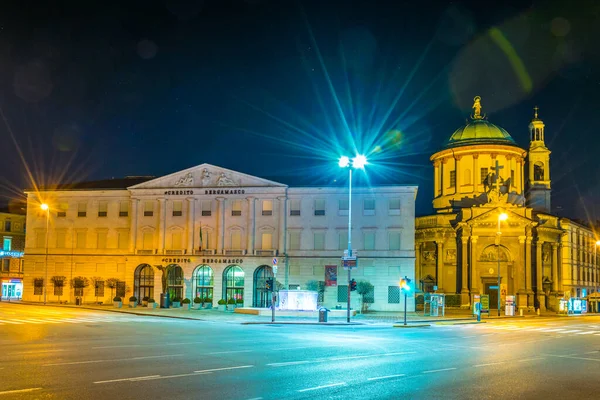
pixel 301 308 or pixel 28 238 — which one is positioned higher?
pixel 28 238

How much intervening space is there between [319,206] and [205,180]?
12.6m

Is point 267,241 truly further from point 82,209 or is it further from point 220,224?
point 82,209

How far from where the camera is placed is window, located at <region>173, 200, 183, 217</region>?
71375 millimetres

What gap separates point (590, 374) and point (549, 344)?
35.8 feet

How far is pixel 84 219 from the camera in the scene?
73.3 m

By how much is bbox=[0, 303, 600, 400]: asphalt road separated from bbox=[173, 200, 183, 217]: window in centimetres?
3924

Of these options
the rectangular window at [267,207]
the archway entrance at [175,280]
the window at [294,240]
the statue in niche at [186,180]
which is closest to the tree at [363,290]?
the window at [294,240]

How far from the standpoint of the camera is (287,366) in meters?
19.5

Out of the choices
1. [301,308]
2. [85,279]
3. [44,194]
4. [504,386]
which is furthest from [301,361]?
[44,194]

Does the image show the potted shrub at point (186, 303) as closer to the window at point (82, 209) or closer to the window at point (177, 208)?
the window at point (177, 208)

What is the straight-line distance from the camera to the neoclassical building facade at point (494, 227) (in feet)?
248

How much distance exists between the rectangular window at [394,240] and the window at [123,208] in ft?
94.0

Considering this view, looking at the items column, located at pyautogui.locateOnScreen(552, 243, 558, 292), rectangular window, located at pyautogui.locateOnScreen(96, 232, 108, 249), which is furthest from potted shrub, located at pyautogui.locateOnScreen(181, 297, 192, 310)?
column, located at pyautogui.locateOnScreen(552, 243, 558, 292)

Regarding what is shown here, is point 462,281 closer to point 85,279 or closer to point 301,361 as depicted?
point 85,279
